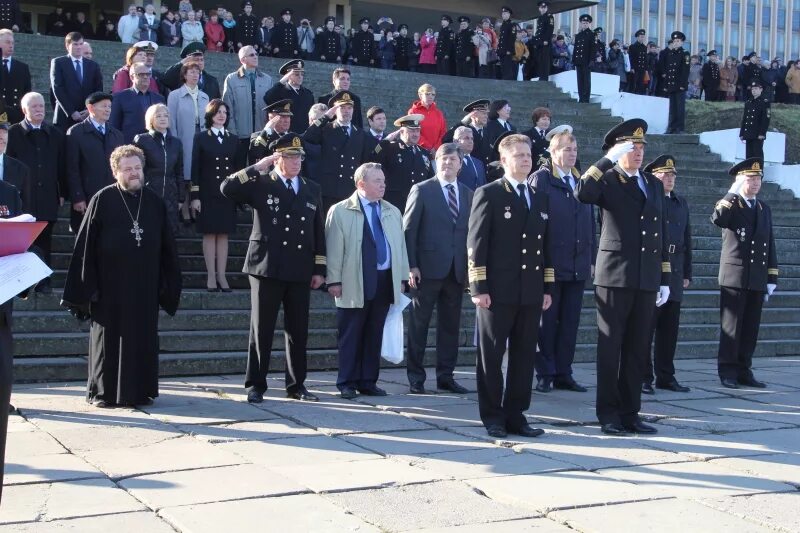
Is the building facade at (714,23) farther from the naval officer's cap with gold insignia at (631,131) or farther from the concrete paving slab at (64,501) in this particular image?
the concrete paving slab at (64,501)

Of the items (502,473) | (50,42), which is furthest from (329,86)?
(502,473)

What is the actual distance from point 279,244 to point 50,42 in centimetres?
1199

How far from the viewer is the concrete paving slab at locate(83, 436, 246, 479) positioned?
631 centimetres

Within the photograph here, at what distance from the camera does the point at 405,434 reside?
7.43 m

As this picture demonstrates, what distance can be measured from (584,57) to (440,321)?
13053 millimetres

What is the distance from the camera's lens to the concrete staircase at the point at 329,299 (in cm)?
974

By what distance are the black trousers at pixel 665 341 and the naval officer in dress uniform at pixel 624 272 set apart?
2088mm

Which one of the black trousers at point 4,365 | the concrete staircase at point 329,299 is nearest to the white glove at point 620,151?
the concrete staircase at point 329,299

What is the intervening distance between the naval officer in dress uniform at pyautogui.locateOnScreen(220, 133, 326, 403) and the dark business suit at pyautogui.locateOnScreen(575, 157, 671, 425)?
2.26m

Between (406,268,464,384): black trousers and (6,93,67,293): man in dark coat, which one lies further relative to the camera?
(6,93,67,293): man in dark coat

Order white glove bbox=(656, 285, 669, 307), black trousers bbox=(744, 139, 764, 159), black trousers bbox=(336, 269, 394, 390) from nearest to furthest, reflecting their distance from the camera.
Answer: white glove bbox=(656, 285, 669, 307)
black trousers bbox=(336, 269, 394, 390)
black trousers bbox=(744, 139, 764, 159)

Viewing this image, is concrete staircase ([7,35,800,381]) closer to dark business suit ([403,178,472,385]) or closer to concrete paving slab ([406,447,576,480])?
dark business suit ([403,178,472,385])

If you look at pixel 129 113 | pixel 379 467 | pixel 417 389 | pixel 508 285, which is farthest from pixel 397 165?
pixel 379 467

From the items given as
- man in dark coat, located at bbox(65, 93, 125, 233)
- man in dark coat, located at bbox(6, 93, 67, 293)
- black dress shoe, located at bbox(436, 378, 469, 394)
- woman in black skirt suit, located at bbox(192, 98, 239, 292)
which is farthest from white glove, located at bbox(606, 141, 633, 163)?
man in dark coat, located at bbox(6, 93, 67, 293)
